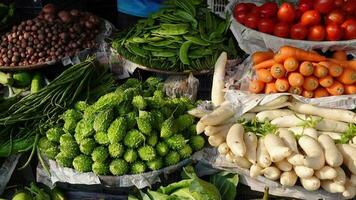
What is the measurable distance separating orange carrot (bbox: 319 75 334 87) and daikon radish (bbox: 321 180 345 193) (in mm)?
679

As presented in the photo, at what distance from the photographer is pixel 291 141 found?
2.51 m

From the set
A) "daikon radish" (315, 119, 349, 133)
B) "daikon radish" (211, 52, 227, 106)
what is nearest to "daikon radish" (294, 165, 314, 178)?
"daikon radish" (315, 119, 349, 133)

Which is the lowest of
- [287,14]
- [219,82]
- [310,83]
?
[219,82]

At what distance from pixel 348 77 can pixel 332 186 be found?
2.59 ft

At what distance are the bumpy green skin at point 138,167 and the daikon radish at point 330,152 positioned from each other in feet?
3.38

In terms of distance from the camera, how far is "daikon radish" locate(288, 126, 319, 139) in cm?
259

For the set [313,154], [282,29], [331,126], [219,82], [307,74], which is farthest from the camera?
[219,82]

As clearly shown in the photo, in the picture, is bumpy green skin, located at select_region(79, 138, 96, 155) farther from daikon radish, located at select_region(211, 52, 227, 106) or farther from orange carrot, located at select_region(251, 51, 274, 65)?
orange carrot, located at select_region(251, 51, 274, 65)

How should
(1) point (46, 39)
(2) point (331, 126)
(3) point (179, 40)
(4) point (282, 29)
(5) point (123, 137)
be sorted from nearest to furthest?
(5) point (123, 137) < (2) point (331, 126) < (4) point (282, 29) < (3) point (179, 40) < (1) point (46, 39)

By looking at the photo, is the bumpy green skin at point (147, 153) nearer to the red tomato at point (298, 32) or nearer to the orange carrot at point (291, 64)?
the orange carrot at point (291, 64)

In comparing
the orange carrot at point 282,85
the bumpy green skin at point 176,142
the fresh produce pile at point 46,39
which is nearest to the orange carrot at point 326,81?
the orange carrot at point 282,85

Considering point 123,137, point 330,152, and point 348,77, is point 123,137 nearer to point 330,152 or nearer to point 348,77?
point 330,152

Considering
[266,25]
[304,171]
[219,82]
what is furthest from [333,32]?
[304,171]

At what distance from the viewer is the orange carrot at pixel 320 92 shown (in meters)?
2.91
